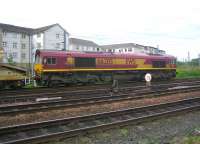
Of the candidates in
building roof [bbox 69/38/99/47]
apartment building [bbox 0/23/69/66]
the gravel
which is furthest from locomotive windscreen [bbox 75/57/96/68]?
building roof [bbox 69/38/99/47]

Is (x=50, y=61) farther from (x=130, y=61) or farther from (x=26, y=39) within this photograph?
(x=26, y=39)

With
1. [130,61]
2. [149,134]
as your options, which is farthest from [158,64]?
[149,134]

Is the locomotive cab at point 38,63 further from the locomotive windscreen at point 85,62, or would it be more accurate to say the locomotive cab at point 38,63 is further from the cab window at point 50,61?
the locomotive windscreen at point 85,62

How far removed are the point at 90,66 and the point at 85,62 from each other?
641 mm

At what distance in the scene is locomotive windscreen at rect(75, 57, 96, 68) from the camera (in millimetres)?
22172

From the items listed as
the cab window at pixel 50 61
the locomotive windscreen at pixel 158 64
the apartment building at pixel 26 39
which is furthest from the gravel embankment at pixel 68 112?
the apartment building at pixel 26 39

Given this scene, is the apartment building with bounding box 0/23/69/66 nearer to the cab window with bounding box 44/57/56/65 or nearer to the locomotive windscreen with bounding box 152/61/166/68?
the locomotive windscreen with bounding box 152/61/166/68

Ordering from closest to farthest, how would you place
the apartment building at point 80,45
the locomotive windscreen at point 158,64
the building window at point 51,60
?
the building window at point 51,60 < the locomotive windscreen at point 158,64 < the apartment building at point 80,45

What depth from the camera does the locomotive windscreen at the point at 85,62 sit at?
22.2m

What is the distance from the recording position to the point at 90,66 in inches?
904

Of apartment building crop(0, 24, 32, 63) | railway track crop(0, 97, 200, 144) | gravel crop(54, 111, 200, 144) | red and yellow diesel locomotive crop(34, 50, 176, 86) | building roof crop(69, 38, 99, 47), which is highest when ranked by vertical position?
building roof crop(69, 38, 99, 47)

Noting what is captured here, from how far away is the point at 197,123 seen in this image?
29.9 ft

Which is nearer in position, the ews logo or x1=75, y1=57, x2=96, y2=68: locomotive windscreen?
x1=75, y1=57, x2=96, y2=68: locomotive windscreen

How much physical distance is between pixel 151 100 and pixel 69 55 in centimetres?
1018
